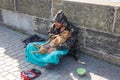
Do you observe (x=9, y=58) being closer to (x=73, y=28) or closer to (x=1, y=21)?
(x=73, y=28)

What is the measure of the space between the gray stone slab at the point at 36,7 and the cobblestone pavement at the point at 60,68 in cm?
119

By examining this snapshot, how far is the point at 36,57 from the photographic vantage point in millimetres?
4680

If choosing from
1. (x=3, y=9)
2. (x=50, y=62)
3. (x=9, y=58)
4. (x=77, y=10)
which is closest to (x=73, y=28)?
(x=77, y=10)

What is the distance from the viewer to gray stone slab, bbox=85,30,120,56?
174 inches

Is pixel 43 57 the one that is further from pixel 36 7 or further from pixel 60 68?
pixel 36 7

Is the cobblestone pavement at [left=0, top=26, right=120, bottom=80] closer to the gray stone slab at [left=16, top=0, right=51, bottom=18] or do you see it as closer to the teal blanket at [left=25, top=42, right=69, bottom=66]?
the teal blanket at [left=25, top=42, right=69, bottom=66]

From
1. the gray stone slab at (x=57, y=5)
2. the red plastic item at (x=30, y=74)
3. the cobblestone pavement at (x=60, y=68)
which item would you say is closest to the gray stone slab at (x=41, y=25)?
the gray stone slab at (x=57, y=5)

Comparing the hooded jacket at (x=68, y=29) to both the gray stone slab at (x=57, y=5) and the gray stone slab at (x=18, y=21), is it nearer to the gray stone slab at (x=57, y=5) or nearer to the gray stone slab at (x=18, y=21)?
the gray stone slab at (x=57, y=5)

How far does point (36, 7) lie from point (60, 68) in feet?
7.18

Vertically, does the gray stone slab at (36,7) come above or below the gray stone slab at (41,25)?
above

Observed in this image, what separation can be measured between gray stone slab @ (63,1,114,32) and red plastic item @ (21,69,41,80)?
1655mm

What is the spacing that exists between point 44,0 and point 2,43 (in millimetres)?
1822

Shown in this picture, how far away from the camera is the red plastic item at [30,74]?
13.2 ft

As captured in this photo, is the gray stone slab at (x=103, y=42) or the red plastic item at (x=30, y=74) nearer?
the red plastic item at (x=30, y=74)
